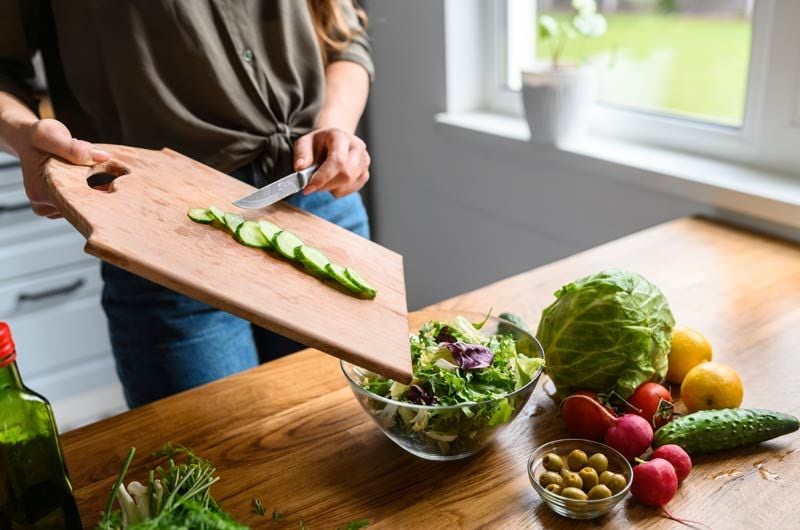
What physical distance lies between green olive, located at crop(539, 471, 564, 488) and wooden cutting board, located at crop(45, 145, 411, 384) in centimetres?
18

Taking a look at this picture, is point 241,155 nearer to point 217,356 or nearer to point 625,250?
point 217,356

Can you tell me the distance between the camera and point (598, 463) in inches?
31.8

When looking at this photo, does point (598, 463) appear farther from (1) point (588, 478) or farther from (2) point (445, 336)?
(2) point (445, 336)

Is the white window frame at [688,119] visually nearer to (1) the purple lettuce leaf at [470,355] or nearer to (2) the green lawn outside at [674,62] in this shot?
(2) the green lawn outside at [674,62]

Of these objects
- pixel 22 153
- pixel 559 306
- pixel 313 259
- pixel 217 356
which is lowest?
pixel 217 356

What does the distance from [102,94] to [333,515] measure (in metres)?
0.77

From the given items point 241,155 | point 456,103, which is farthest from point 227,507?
point 456,103

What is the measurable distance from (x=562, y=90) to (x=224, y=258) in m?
1.10

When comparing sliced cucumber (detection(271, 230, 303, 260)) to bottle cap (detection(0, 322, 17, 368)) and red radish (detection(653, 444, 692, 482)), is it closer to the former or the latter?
bottle cap (detection(0, 322, 17, 368))

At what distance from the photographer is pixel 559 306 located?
971mm

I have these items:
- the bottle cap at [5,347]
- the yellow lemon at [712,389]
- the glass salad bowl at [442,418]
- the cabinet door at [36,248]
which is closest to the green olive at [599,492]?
the glass salad bowl at [442,418]

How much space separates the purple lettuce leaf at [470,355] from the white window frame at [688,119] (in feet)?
3.22

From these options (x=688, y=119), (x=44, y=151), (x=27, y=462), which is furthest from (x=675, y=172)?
(x=27, y=462)

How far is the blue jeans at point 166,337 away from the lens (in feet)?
3.92
